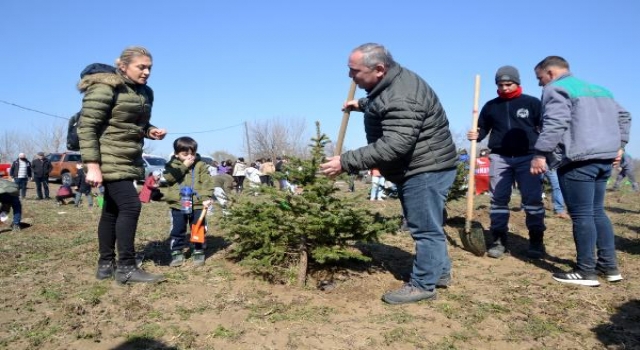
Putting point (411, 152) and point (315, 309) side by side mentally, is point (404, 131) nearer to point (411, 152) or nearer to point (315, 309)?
point (411, 152)

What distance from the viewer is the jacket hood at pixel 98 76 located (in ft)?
11.2

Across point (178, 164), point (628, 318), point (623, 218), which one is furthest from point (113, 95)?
point (623, 218)

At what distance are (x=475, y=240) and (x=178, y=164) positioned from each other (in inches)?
126

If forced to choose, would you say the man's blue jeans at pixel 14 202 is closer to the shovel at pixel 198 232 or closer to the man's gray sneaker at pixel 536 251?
the shovel at pixel 198 232

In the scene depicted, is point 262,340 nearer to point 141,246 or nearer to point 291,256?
point 291,256

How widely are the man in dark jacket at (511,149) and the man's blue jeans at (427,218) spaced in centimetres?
162

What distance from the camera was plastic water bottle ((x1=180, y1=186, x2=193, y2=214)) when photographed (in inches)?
181

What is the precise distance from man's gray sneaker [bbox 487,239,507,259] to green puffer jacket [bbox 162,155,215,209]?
3017mm

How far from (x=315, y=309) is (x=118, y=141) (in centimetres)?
201

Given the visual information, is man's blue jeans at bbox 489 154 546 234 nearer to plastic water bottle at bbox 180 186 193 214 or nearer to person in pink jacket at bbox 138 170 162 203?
plastic water bottle at bbox 180 186 193 214

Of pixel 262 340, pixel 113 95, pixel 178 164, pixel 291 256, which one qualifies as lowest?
pixel 262 340

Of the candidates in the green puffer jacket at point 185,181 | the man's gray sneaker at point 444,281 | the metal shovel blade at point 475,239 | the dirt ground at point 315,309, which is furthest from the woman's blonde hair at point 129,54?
the metal shovel blade at point 475,239

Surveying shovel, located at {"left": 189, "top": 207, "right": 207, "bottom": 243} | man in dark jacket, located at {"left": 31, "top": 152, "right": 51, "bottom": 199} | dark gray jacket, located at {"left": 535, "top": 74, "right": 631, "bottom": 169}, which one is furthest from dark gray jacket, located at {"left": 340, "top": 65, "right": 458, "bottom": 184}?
man in dark jacket, located at {"left": 31, "top": 152, "right": 51, "bottom": 199}

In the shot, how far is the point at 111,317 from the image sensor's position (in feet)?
9.91
